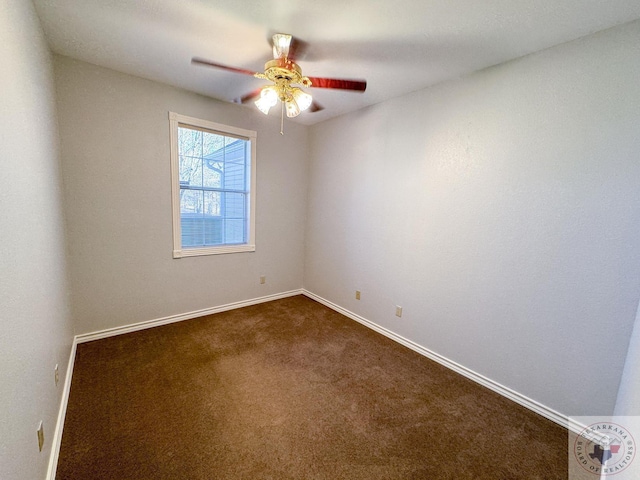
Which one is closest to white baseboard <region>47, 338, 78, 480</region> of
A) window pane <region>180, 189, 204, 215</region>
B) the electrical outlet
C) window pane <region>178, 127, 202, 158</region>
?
the electrical outlet

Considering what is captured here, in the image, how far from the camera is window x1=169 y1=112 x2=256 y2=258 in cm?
292

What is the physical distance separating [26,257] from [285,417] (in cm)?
170

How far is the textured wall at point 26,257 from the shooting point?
95cm

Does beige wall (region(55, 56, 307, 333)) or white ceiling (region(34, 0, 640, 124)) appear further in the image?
beige wall (region(55, 56, 307, 333))

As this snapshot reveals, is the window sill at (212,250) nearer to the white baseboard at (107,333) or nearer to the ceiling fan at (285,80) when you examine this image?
the white baseboard at (107,333)

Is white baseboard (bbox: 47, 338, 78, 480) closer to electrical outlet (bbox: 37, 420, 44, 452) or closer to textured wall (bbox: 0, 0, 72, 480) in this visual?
textured wall (bbox: 0, 0, 72, 480)

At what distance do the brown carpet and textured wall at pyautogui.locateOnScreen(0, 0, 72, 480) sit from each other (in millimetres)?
326

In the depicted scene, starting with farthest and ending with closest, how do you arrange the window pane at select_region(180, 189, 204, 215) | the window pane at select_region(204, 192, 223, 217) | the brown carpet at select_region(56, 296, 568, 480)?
the window pane at select_region(204, 192, 223, 217), the window pane at select_region(180, 189, 204, 215), the brown carpet at select_region(56, 296, 568, 480)

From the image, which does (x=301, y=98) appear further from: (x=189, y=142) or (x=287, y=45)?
(x=189, y=142)

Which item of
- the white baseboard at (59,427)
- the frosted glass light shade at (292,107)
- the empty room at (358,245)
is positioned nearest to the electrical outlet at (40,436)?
the empty room at (358,245)

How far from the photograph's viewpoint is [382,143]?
114 inches

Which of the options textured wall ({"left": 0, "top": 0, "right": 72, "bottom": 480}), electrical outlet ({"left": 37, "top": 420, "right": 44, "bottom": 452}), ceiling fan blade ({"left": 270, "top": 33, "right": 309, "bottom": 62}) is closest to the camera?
textured wall ({"left": 0, "top": 0, "right": 72, "bottom": 480})

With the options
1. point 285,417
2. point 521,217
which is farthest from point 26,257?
point 521,217

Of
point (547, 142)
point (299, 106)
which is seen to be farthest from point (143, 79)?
point (547, 142)
